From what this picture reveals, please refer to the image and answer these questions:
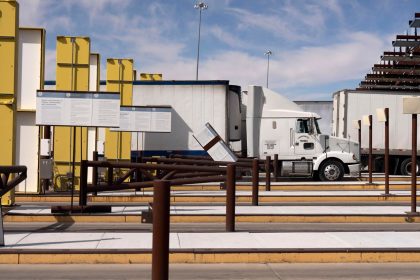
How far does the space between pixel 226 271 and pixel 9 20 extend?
30.6ft

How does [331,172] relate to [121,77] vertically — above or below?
below

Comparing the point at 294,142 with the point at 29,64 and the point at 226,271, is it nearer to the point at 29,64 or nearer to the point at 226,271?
the point at 29,64

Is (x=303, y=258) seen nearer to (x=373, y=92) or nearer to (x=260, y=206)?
(x=260, y=206)

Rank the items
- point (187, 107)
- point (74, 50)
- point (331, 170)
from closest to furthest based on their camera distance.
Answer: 1. point (74, 50)
2. point (331, 170)
3. point (187, 107)

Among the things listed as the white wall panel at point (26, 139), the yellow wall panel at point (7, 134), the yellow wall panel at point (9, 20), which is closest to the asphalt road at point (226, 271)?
the yellow wall panel at point (7, 134)

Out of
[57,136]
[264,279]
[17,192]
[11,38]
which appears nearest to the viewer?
[264,279]

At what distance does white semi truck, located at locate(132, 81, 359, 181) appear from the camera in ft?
78.9

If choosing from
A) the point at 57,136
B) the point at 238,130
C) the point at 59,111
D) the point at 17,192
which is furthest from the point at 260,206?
the point at 238,130

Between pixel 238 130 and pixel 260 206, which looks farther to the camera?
pixel 238 130

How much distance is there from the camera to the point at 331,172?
24078 millimetres

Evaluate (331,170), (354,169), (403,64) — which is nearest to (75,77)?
(331,170)

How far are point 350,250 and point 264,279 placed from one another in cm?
175

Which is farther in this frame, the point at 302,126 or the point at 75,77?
the point at 302,126

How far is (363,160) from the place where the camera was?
28109mm
